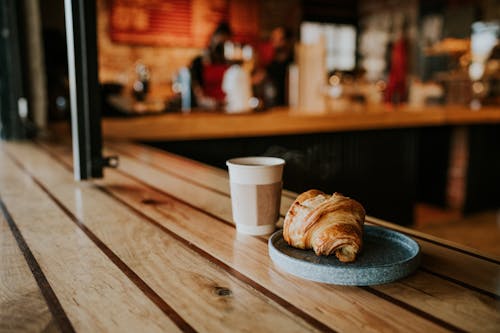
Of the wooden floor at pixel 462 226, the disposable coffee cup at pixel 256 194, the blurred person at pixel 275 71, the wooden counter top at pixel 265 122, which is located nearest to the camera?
the disposable coffee cup at pixel 256 194

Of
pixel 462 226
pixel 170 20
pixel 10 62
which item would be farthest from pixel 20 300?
pixel 170 20

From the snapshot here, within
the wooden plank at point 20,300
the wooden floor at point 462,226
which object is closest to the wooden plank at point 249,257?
the wooden plank at point 20,300

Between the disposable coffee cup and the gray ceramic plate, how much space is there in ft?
0.40

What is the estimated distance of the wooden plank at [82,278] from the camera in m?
0.65

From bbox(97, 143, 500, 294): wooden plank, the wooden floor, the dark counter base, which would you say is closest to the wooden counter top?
the dark counter base

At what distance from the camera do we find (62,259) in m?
0.90

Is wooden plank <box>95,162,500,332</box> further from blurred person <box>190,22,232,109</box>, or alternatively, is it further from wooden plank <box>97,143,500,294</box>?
blurred person <box>190,22,232,109</box>

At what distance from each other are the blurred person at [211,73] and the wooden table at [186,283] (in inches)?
114

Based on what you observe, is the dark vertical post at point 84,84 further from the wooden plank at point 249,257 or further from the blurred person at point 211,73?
the blurred person at point 211,73

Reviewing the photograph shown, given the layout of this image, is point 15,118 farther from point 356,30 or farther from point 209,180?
point 356,30

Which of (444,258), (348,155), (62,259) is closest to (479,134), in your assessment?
(348,155)

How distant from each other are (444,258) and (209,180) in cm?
96

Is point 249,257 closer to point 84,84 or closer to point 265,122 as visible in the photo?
point 84,84

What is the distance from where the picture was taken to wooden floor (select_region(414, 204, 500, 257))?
14.0 feet
